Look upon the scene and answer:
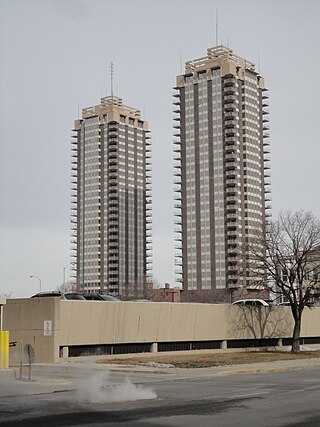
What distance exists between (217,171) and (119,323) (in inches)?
4808

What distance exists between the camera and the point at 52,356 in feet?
111

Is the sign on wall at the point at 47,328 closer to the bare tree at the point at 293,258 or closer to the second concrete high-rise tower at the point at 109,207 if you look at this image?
the bare tree at the point at 293,258

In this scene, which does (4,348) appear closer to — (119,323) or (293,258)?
(119,323)

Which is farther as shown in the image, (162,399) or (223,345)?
(223,345)

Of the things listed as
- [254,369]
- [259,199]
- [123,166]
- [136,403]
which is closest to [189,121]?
[259,199]

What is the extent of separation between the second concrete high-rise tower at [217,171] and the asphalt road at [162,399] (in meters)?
127

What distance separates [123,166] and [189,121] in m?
36.8

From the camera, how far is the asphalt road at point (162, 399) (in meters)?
13.4

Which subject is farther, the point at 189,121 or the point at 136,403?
the point at 189,121

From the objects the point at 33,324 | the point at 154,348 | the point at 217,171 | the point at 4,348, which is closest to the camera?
the point at 4,348

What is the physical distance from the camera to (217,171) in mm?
157625

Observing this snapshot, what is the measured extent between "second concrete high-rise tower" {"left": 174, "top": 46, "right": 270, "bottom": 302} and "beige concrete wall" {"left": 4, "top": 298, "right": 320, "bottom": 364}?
346 feet

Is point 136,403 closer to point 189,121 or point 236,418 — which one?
point 236,418

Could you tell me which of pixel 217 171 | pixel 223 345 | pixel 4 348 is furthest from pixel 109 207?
pixel 4 348
